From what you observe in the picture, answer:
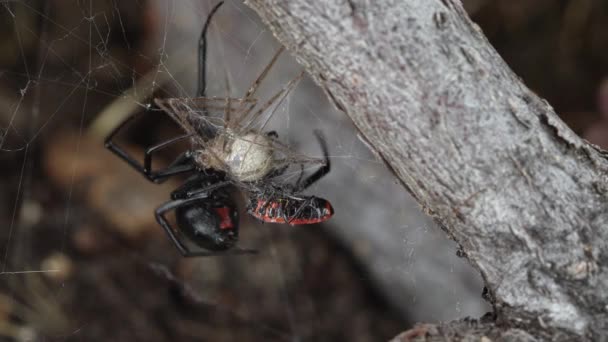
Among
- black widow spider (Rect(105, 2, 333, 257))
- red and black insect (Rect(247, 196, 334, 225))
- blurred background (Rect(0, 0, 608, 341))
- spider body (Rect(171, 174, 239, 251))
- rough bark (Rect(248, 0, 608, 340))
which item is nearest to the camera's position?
rough bark (Rect(248, 0, 608, 340))

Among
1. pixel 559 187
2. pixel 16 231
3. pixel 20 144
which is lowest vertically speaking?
pixel 16 231

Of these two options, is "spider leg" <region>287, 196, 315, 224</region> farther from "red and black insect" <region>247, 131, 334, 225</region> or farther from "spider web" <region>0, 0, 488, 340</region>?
"spider web" <region>0, 0, 488, 340</region>

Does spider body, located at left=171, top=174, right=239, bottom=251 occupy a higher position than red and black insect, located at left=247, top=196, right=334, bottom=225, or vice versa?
red and black insect, located at left=247, top=196, right=334, bottom=225

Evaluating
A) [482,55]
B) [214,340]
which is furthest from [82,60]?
[482,55]

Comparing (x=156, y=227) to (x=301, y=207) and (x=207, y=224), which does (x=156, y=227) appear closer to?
(x=207, y=224)

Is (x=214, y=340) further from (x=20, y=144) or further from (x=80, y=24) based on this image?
(x=80, y=24)

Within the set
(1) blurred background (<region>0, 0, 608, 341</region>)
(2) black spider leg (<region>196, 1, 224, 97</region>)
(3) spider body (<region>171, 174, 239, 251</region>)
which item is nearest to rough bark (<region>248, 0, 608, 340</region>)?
(2) black spider leg (<region>196, 1, 224, 97</region>)
